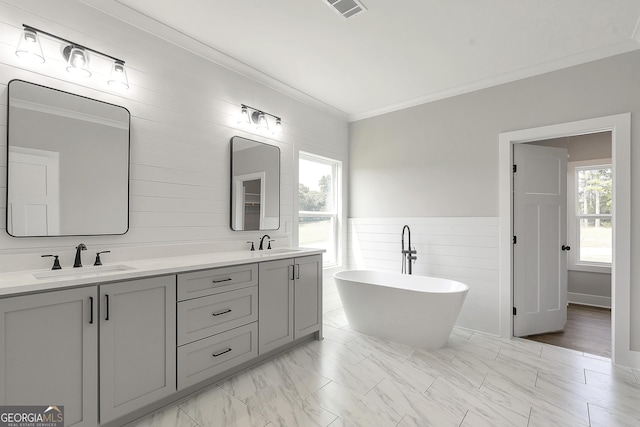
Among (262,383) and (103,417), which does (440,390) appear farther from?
(103,417)

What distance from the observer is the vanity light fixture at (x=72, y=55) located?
186 cm

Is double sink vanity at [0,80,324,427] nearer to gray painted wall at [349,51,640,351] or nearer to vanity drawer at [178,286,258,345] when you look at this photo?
vanity drawer at [178,286,258,345]

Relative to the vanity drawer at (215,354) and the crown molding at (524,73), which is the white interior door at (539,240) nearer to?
the crown molding at (524,73)

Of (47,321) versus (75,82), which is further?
(75,82)

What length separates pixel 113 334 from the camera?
1764 mm

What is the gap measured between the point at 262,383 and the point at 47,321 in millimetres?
1454

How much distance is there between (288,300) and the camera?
2885 millimetres

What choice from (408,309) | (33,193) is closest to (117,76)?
(33,193)

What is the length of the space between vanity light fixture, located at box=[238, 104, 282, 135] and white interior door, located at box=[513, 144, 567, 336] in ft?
8.75

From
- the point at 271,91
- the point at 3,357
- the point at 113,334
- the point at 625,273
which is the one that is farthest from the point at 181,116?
the point at 625,273

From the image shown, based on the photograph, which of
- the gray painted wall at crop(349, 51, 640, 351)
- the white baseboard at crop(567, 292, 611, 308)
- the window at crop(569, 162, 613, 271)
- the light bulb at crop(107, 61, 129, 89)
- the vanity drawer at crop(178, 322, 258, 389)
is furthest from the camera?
the window at crop(569, 162, 613, 271)

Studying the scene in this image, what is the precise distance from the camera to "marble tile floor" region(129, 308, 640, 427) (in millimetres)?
1960

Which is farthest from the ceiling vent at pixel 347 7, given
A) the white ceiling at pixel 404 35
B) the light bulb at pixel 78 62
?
the light bulb at pixel 78 62

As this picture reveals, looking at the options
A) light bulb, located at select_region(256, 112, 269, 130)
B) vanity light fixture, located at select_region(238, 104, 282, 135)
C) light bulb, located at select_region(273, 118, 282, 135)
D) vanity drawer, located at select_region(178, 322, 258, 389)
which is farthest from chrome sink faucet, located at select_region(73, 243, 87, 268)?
light bulb, located at select_region(273, 118, 282, 135)
